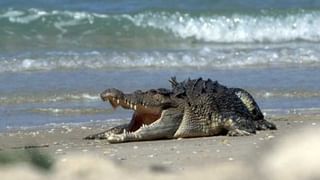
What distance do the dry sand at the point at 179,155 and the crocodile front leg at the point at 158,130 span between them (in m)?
0.08

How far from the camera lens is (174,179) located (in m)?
3.84

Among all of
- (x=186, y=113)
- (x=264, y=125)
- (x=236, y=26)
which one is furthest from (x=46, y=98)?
(x=236, y=26)

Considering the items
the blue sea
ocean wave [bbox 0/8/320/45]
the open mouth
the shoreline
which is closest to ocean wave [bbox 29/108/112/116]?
the blue sea

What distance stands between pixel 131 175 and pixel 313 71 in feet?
33.1

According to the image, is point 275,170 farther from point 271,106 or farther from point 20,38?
point 20,38

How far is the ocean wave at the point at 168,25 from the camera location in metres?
19.3

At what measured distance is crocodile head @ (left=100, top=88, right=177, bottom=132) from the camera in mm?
8227

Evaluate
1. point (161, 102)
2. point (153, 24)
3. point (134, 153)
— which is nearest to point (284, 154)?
point (134, 153)

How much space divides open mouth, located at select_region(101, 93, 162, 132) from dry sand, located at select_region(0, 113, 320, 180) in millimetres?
307

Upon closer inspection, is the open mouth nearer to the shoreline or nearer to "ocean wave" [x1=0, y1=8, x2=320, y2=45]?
the shoreline

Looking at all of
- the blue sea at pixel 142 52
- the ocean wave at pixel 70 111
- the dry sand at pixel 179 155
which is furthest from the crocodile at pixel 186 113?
the ocean wave at pixel 70 111

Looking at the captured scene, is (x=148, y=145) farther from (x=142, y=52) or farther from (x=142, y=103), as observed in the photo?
(x=142, y=52)

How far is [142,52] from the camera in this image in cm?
1648

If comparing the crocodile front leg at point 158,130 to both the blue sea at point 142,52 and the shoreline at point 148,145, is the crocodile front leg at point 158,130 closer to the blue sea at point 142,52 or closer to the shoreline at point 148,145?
the shoreline at point 148,145
